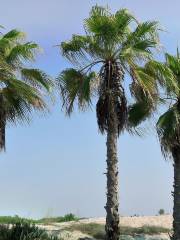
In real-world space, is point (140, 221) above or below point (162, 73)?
below

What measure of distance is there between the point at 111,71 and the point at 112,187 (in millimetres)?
4441

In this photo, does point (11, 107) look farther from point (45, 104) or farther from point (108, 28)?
point (108, 28)

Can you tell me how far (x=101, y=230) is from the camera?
101 feet

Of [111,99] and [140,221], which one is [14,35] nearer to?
[111,99]

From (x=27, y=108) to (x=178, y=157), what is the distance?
6.80 m

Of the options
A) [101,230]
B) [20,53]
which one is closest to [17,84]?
[20,53]

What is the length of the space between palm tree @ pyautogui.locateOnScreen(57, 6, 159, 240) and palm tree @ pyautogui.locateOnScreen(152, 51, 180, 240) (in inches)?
45.9

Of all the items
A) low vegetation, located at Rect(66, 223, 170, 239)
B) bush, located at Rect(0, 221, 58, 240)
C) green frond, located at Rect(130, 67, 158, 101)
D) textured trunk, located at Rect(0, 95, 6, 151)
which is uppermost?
green frond, located at Rect(130, 67, 158, 101)

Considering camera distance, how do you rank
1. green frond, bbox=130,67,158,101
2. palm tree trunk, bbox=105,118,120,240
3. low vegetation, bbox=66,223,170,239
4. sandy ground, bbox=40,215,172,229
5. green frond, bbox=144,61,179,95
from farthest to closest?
sandy ground, bbox=40,215,172,229
low vegetation, bbox=66,223,170,239
green frond, bbox=144,61,179,95
green frond, bbox=130,67,158,101
palm tree trunk, bbox=105,118,120,240

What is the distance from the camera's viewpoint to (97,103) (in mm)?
24219

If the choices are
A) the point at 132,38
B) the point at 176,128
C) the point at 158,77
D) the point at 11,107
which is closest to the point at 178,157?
the point at 176,128

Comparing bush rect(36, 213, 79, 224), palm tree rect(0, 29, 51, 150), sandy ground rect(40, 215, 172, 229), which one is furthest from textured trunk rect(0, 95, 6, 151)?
bush rect(36, 213, 79, 224)

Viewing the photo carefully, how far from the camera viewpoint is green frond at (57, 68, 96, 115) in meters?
24.2

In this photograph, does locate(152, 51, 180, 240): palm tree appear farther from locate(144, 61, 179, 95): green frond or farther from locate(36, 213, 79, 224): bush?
locate(36, 213, 79, 224): bush
